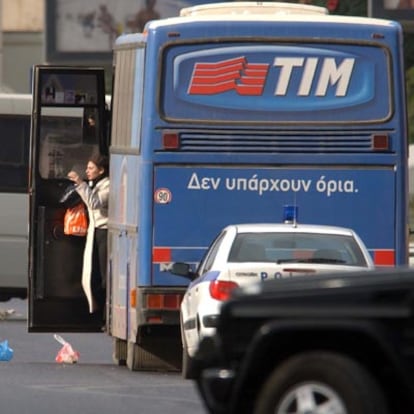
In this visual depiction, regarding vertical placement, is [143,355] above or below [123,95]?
below

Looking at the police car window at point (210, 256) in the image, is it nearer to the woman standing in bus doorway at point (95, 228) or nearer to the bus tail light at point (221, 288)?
the bus tail light at point (221, 288)

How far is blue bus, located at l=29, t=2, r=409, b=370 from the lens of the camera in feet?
58.7

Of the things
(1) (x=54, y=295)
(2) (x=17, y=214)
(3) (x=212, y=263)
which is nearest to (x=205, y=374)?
(3) (x=212, y=263)

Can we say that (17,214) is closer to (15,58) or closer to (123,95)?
(123,95)

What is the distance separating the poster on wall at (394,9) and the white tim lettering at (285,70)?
1111 inches

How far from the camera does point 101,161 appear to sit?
20734mm

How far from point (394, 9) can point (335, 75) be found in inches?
1151

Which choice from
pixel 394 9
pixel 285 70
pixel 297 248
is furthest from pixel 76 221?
pixel 394 9

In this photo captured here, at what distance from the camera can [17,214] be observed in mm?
27594

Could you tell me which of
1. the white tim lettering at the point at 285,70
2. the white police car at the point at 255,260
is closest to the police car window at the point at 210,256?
the white police car at the point at 255,260

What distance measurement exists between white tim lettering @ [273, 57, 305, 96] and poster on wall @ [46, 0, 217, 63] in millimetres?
37224

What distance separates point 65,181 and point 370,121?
12.9 feet

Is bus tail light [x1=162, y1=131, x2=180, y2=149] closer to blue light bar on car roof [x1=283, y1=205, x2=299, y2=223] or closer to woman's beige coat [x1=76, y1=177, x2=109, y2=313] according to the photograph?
blue light bar on car roof [x1=283, y1=205, x2=299, y2=223]

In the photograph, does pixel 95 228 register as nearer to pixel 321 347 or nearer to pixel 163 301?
pixel 163 301
